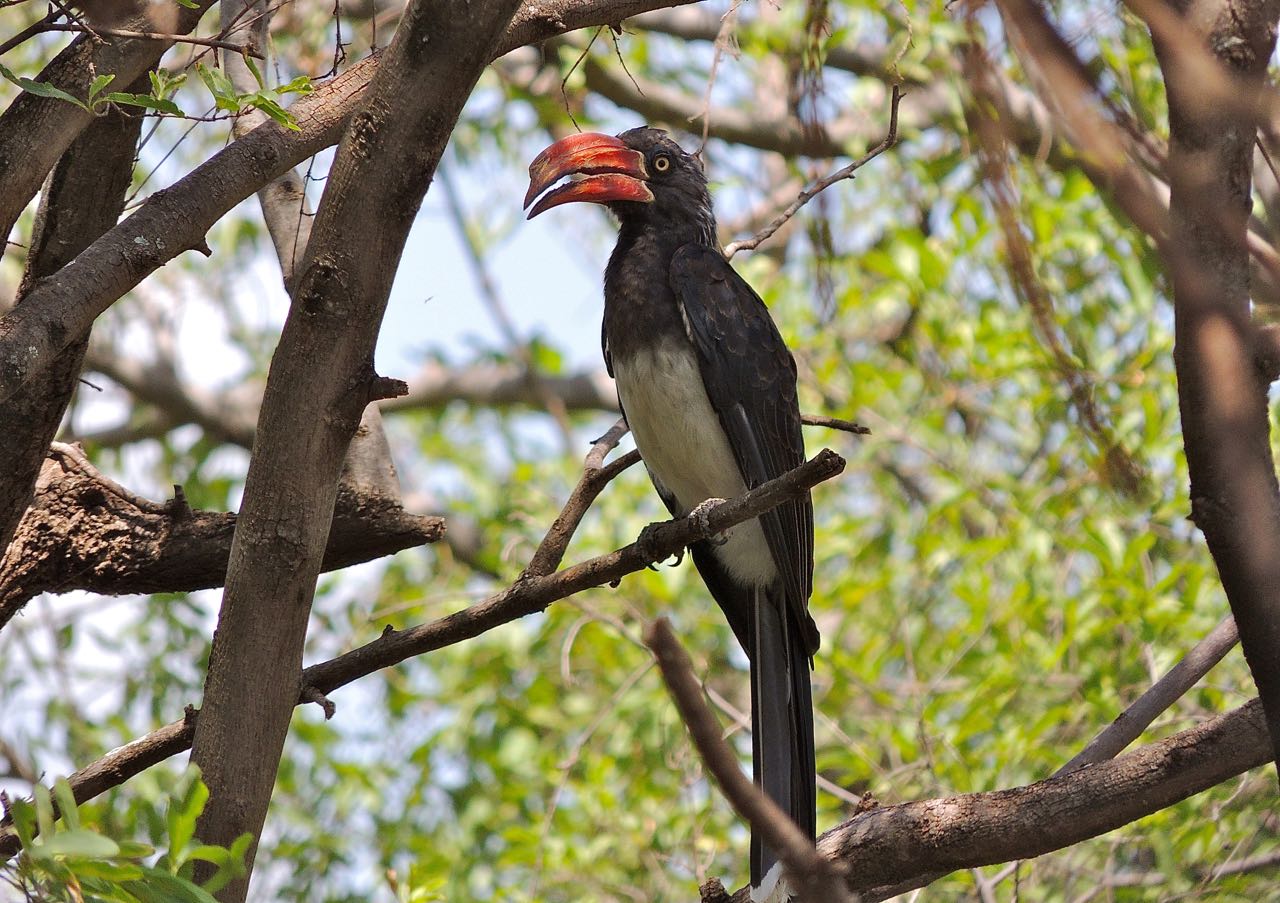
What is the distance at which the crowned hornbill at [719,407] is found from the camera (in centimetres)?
390

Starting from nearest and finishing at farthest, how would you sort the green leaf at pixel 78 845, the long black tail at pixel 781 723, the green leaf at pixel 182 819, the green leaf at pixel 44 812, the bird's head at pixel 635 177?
the green leaf at pixel 78 845
the green leaf at pixel 44 812
the green leaf at pixel 182 819
the long black tail at pixel 781 723
the bird's head at pixel 635 177

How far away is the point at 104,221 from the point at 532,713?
4178 mm

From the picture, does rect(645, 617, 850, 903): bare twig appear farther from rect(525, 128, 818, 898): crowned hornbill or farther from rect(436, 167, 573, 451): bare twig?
rect(436, 167, 573, 451): bare twig

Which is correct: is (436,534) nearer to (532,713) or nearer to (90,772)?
(90,772)

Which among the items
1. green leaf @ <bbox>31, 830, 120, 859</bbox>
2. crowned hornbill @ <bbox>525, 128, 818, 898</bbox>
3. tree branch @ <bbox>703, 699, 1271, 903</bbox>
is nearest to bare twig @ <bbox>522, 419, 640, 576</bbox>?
crowned hornbill @ <bbox>525, 128, 818, 898</bbox>

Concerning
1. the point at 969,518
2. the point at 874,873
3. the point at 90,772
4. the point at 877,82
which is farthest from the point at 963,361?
the point at 90,772

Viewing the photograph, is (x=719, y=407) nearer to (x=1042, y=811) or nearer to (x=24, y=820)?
(x=1042, y=811)


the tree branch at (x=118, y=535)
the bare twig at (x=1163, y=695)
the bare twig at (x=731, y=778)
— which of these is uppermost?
the tree branch at (x=118, y=535)

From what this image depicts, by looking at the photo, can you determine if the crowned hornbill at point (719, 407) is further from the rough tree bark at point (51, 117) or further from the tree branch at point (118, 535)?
the rough tree bark at point (51, 117)

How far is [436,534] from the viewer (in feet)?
10.8

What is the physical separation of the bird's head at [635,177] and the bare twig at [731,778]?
307cm

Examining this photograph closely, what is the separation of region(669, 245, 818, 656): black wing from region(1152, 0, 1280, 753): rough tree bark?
1.92 m

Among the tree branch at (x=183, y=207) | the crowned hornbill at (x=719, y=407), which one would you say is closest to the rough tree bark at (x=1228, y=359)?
the tree branch at (x=183, y=207)

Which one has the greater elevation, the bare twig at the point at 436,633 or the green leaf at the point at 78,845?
the bare twig at the point at 436,633
